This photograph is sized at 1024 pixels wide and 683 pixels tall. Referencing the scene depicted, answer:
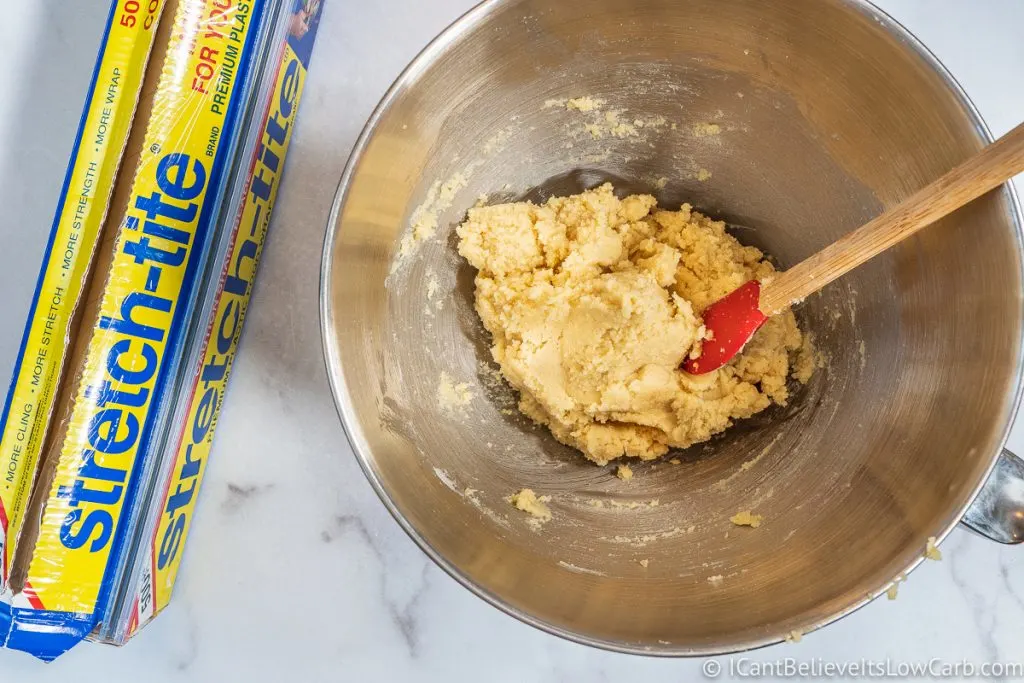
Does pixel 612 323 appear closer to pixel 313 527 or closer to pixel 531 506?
pixel 531 506

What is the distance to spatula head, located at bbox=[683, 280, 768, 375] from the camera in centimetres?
118

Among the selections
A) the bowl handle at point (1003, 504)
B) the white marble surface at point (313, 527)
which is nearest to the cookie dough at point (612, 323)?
the bowl handle at point (1003, 504)

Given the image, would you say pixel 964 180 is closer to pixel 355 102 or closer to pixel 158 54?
pixel 355 102

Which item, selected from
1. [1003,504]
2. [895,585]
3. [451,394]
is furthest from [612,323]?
[1003,504]

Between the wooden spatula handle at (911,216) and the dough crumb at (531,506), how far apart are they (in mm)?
513

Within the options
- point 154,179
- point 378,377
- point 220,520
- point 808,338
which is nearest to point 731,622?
point 808,338

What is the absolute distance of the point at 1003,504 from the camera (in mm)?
1208

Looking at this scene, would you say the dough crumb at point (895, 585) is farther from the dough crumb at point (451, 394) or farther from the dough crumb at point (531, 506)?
the dough crumb at point (451, 394)

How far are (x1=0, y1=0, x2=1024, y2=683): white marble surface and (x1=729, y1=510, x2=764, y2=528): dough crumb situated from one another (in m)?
0.49

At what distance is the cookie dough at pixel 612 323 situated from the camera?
125 cm

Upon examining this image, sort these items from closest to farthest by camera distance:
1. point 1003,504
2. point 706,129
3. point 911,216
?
point 911,216 → point 1003,504 → point 706,129

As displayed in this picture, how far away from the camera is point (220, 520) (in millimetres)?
1559

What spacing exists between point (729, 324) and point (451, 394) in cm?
50

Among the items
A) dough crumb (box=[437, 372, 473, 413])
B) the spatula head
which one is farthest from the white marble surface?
the spatula head
